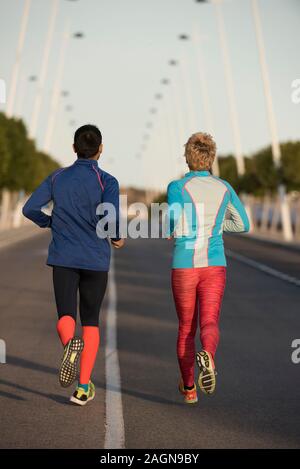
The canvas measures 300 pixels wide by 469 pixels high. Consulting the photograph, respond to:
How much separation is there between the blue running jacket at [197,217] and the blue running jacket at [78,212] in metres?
0.44

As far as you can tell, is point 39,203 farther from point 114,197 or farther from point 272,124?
point 272,124

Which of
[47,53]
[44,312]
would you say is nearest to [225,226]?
[44,312]

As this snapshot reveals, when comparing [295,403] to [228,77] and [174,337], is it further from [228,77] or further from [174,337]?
[228,77]

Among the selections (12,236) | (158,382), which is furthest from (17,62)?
(158,382)

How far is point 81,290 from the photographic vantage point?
7.27m

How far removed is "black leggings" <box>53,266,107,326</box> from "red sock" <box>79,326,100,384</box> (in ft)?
0.19

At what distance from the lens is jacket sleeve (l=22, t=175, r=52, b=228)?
282 inches

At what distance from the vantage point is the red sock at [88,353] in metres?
7.16

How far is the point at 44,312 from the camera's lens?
47.2 ft

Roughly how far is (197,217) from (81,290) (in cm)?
95

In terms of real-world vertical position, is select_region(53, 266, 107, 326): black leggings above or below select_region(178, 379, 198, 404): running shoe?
above

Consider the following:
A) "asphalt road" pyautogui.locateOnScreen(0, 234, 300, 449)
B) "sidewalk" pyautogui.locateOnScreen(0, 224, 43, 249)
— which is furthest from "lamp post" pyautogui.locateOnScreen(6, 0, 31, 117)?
"asphalt road" pyautogui.locateOnScreen(0, 234, 300, 449)

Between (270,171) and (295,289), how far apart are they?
4291 centimetres

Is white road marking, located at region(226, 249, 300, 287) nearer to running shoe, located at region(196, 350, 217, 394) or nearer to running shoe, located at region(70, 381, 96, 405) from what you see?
running shoe, located at region(70, 381, 96, 405)
